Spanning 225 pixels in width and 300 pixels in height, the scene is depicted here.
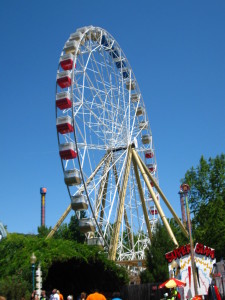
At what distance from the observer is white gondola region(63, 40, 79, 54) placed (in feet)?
95.3

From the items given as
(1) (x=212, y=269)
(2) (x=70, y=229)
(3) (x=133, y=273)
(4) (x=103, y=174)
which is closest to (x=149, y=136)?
(4) (x=103, y=174)

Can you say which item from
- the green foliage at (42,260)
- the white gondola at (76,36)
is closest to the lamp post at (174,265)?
the green foliage at (42,260)

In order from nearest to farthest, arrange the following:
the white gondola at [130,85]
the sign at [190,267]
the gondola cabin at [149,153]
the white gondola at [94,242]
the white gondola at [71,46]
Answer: the sign at [190,267] < the white gondola at [94,242] < the white gondola at [71,46] < the white gondola at [130,85] < the gondola cabin at [149,153]

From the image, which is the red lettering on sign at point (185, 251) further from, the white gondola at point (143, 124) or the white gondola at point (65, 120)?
the white gondola at point (143, 124)

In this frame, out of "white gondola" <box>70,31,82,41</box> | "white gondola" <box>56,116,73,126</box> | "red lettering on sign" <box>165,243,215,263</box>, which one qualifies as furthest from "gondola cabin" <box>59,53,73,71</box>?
"red lettering on sign" <box>165,243,215,263</box>

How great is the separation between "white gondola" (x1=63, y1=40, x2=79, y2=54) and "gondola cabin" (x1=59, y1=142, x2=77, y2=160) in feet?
21.8

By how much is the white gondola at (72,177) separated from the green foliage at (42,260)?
363 centimetres

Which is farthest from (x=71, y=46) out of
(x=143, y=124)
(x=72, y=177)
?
(x=143, y=124)

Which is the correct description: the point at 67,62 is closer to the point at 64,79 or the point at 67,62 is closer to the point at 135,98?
the point at 64,79

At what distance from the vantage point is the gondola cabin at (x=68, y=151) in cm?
2652

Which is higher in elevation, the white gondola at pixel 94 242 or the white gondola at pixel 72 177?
the white gondola at pixel 72 177

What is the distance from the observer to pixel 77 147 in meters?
26.1

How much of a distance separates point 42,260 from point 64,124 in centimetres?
847

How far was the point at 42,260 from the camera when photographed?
2200 centimetres
